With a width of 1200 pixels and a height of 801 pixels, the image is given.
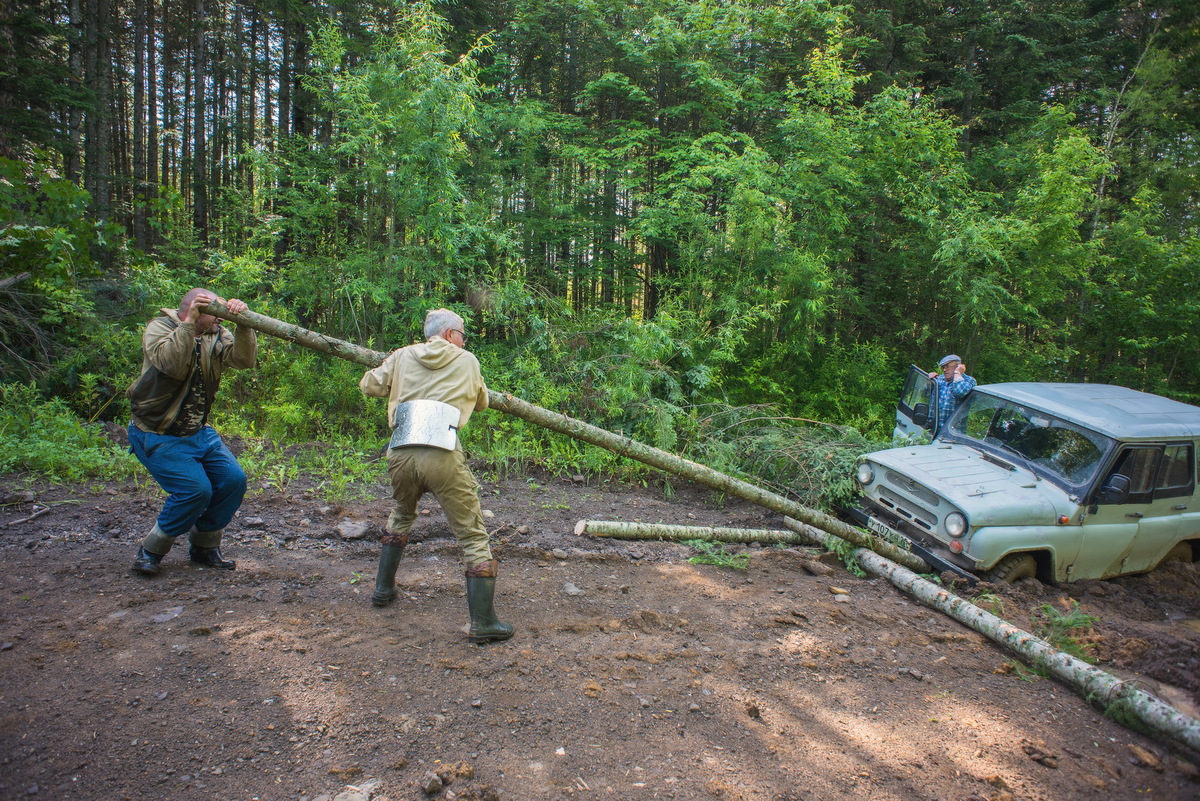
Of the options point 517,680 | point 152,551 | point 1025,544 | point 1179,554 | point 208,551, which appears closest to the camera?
point 517,680

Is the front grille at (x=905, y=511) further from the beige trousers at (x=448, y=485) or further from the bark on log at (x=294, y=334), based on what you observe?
the bark on log at (x=294, y=334)

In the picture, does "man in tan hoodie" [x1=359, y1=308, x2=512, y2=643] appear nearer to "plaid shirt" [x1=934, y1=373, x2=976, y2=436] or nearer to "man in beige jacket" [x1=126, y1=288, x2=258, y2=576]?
"man in beige jacket" [x1=126, y1=288, x2=258, y2=576]

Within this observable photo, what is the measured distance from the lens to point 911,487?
19.3 ft

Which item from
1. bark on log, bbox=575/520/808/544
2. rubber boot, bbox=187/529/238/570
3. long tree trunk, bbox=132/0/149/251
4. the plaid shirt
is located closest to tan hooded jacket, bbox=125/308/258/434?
rubber boot, bbox=187/529/238/570

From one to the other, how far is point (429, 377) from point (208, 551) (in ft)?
7.30

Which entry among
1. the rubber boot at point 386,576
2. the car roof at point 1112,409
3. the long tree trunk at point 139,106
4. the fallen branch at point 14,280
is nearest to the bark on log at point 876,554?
the rubber boot at point 386,576

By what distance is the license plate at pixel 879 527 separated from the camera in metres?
5.97

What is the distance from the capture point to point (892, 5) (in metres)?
15.0

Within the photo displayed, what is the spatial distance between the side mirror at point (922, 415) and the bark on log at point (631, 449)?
7.64 feet

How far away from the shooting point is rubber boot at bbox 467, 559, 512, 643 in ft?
12.3

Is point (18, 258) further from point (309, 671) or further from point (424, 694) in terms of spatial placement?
point (424, 694)

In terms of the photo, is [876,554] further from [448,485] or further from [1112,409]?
[448,485]

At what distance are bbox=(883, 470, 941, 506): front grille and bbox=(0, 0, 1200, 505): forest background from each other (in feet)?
1.87

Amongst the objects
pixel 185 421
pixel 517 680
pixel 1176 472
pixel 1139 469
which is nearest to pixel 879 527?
pixel 1139 469
